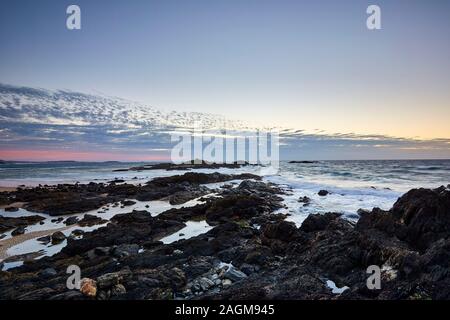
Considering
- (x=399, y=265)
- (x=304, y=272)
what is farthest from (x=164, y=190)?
(x=399, y=265)

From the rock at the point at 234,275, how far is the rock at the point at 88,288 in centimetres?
376

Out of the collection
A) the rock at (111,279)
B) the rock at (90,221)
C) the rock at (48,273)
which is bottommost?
the rock at (90,221)

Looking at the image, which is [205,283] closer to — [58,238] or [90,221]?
[58,238]

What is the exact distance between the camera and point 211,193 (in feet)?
105

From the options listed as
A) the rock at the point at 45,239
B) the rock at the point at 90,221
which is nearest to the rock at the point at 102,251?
the rock at the point at 45,239

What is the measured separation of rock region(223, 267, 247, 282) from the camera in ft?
29.7

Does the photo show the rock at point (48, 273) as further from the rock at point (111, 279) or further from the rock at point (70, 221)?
the rock at point (70, 221)

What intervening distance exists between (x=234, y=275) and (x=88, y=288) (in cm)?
420

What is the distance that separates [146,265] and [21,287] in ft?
12.2

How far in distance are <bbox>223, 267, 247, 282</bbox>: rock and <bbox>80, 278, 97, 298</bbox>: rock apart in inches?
148

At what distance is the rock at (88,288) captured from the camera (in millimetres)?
7693

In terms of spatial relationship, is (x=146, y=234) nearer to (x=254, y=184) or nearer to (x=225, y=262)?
(x=225, y=262)
